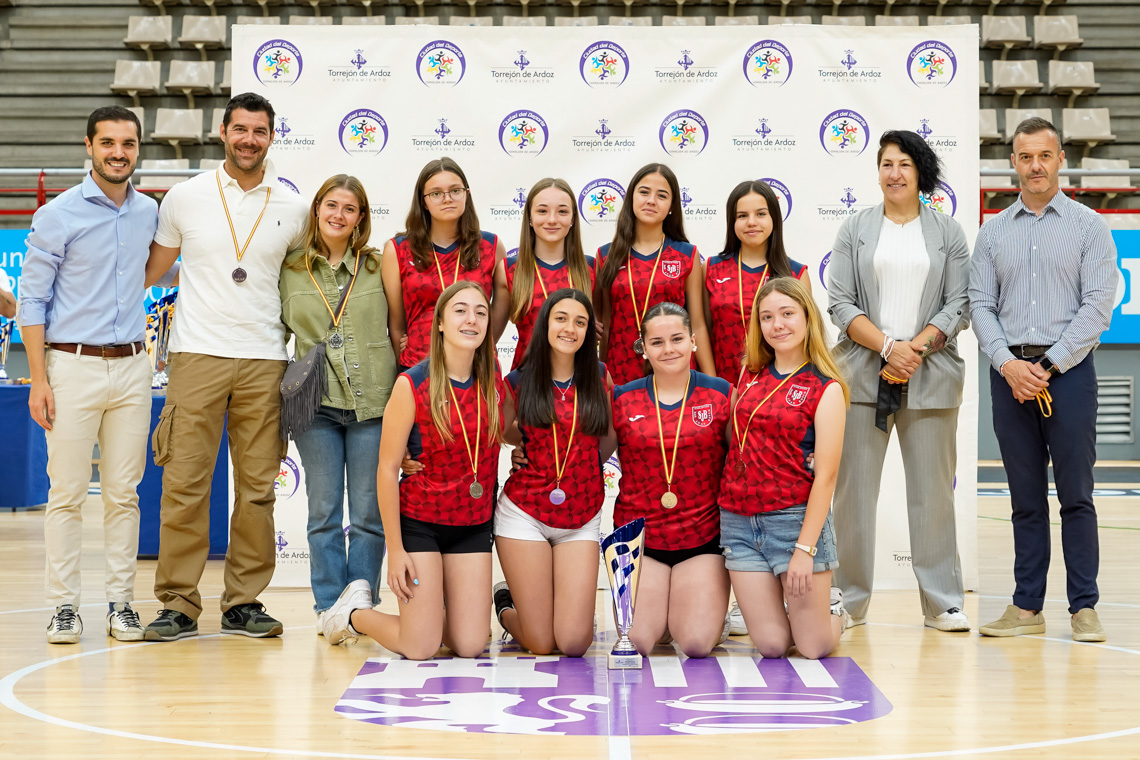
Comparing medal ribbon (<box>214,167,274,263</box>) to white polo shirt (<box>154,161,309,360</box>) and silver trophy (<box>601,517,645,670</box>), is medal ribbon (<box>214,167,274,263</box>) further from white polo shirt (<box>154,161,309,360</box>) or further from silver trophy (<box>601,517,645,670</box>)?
silver trophy (<box>601,517,645,670</box>)

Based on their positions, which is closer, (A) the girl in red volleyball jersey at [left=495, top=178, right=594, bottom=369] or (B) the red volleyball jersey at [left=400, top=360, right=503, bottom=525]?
(B) the red volleyball jersey at [left=400, top=360, right=503, bottom=525]

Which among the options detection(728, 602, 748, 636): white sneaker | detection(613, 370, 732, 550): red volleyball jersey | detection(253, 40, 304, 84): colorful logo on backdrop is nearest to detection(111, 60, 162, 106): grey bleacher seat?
detection(253, 40, 304, 84): colorful logo on backdrop

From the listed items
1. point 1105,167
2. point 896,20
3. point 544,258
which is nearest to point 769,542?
point 544,258

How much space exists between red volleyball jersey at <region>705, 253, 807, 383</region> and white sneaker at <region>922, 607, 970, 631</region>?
1.11 metres

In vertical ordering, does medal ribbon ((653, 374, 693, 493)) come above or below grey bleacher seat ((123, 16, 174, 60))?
below

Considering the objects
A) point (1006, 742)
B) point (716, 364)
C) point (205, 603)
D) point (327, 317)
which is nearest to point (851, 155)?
point (716, 364)

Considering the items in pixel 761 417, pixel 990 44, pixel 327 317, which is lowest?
pixel 761 417

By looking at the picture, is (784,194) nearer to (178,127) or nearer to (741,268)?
(741,268)

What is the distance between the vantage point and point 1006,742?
8.07ft

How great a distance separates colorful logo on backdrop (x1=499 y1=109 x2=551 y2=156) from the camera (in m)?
4.80

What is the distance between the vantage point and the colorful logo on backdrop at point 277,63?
4785mm

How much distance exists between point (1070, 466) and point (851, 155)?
72.9 inches

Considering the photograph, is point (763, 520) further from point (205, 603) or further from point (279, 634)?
point (205, 603)

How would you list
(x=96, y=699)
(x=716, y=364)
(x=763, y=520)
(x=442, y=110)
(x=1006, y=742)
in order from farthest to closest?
(x=442, y=110)
(x=716, y=364)
(x=763, y=520)
(x=96, y=699)
(x=1006, y=742)
